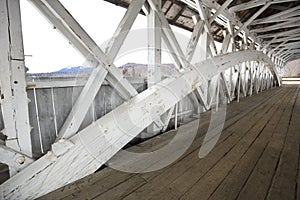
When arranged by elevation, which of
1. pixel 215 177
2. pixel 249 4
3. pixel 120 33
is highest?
pixel 249 4

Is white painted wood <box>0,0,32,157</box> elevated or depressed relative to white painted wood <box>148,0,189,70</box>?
depressed

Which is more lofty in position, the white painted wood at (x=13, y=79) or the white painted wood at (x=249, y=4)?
the white painted wood at (x=249, y=4)

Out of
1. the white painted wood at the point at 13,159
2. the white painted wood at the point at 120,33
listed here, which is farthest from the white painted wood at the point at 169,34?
the white painted wood at the point at 13,159

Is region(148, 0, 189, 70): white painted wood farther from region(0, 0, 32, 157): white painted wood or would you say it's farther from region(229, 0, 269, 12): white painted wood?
region(229, 0, 269, 12): white painted wood

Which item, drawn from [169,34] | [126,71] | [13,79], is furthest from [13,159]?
[169,34]

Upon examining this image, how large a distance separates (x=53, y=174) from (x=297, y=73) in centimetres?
2918

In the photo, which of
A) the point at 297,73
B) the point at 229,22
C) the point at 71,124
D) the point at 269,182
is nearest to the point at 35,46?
the point at 71,124

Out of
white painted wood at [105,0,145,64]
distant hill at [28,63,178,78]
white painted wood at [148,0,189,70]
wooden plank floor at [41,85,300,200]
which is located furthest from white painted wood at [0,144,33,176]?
white painted wood at [148,0,189,70]

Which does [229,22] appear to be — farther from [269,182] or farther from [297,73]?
[297,73]

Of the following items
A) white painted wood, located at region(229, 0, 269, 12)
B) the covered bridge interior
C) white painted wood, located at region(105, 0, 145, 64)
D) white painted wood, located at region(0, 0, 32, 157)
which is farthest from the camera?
white painted wood, located at region(229, 0, 269, 12)

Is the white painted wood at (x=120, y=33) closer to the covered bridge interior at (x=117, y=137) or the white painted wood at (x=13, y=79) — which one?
the covered bridge interior at (x=117, y=137)

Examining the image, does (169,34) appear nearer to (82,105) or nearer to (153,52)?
(153,52)

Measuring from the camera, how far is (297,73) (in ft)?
73.3

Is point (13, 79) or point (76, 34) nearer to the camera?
point (13, 79)
